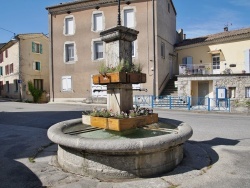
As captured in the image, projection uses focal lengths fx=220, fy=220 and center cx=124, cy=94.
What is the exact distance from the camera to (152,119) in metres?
4.80

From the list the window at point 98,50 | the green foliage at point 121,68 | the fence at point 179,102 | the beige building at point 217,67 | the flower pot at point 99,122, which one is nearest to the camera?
the flower pot at point 99,122

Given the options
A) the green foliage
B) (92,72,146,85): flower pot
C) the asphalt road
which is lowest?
the asphalt road

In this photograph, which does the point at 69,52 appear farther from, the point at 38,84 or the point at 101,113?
the point at 101,113

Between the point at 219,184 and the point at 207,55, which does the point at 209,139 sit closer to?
the point at 219,184

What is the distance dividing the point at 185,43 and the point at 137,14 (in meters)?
6.75

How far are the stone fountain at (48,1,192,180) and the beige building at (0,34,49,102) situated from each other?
80.6ft

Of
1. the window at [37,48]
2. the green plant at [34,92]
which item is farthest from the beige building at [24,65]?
the green plant at [34,92]

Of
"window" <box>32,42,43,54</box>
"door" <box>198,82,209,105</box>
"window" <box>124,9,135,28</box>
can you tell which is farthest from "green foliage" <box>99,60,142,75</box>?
"window" <box>32,42,43,54</box>

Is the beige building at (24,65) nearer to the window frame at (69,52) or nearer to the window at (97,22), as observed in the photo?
the window frame at (69,52)

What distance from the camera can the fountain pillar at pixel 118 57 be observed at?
478cm

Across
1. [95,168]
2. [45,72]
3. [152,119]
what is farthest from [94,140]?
[45,72]

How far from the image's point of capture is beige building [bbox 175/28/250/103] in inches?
687

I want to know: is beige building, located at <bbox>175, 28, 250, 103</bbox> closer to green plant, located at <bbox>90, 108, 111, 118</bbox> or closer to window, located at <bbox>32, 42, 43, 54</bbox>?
green plant, located at <bbox>90, 108, 111, 118</bbox>

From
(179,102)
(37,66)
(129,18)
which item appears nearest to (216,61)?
(179,102)
